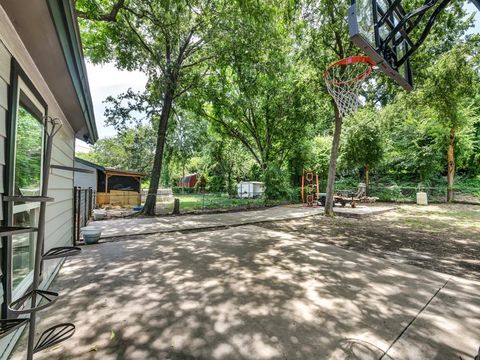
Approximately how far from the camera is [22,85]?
6.93 ft

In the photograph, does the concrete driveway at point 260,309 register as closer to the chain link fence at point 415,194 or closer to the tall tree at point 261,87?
the tall tree at point 261,87

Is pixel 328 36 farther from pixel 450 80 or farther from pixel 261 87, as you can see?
pixel 261 87

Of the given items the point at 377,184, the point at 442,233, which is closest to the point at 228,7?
the point at 442,233

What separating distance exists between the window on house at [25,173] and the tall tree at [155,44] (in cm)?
725

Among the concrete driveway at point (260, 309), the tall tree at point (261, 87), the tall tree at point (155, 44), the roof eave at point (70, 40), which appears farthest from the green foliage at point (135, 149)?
the concrete driveway at point (260, 309)

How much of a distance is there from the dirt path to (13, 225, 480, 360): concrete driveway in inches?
30.1

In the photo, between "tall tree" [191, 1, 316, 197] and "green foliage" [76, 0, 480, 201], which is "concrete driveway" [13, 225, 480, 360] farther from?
"tall tree" [191, 1, 316, 197]

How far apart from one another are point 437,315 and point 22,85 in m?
4.56

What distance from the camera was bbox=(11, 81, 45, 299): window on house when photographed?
2082 millimetres

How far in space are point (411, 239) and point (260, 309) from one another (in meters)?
5.46

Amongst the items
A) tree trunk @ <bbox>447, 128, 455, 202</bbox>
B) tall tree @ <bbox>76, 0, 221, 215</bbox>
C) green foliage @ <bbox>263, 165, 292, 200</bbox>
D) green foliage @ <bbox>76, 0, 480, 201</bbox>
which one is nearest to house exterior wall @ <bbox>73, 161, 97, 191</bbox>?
green foliage @ <bbox>76, 0, 480, 201</bbox>

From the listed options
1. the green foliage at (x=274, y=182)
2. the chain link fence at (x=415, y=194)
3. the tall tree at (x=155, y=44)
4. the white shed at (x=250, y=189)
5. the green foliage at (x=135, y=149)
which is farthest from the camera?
the green foliage at (x=135, y=149)

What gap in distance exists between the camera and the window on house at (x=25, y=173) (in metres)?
2.08

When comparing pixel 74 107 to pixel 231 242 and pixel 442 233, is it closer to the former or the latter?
pixel 231 242
